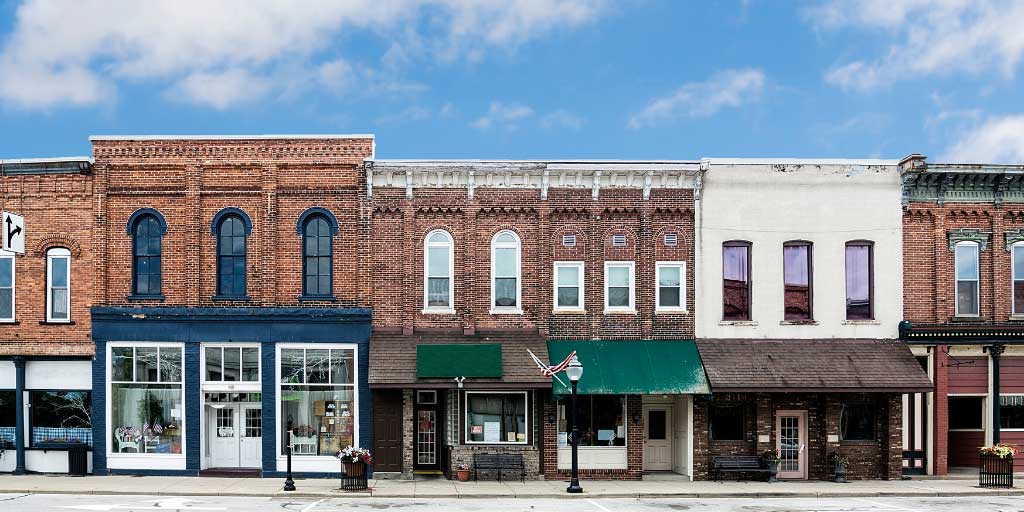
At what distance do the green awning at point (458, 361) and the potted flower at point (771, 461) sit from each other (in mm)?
7532

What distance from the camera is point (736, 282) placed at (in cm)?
2416

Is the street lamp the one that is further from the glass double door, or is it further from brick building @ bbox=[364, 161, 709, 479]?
the glass double door

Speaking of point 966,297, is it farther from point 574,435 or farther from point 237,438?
point 237,438

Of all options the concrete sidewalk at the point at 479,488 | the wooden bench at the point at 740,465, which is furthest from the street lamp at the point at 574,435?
the wooden bench at the point at 740,465

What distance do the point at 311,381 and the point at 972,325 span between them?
18553mm

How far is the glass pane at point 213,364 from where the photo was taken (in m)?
23.8

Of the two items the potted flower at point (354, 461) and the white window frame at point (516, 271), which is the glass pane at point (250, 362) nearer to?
the potted flower at point (354, 461)

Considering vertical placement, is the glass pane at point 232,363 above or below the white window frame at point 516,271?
below

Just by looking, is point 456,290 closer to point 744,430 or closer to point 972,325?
point 744,430

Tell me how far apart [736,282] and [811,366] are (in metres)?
3.03

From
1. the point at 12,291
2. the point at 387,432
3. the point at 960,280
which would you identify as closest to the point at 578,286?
the point at 387,432

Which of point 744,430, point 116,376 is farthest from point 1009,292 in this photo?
point 116,376

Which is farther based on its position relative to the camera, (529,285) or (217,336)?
(529,285)

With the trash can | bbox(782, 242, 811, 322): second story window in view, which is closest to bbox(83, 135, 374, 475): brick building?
the trash can
